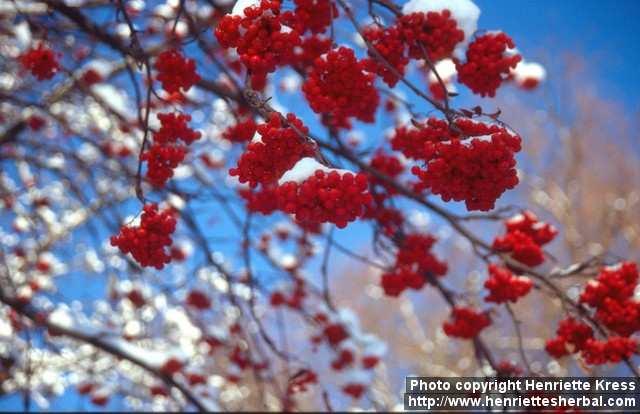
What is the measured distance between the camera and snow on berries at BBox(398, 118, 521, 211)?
1.46 meters

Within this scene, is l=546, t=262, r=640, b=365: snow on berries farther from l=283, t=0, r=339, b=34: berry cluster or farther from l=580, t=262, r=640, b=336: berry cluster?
l=283, t=0, r=339, b=34: berry cluster

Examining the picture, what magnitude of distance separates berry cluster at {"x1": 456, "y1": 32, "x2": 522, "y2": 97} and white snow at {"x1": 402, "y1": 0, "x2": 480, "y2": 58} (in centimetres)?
7

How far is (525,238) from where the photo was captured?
286cm

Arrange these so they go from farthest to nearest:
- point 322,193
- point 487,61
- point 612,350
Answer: point 612,350 < point 487,61 < point 322,193

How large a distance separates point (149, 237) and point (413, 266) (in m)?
1.88

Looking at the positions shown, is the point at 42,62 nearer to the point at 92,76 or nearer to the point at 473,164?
the point at 473,164

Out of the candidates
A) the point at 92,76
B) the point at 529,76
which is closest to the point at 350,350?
the point at 529,76

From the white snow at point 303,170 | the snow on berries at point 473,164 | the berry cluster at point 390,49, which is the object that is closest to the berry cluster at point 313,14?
the berry cluster at point 390,49

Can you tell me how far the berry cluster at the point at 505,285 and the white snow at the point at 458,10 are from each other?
1.27m

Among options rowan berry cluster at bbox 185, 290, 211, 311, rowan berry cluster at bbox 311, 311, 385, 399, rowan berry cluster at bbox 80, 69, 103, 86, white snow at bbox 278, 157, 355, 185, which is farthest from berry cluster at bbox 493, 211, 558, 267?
rowan berry cluster at bbox 80, 69, 103, 86

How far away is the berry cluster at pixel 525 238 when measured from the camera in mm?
2826

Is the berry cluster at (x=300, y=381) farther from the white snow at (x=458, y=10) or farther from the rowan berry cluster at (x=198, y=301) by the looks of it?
the rowan berry cluster at (x=198, y=301)

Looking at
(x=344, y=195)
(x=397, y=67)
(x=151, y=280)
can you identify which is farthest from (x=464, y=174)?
(x=151, y=280)

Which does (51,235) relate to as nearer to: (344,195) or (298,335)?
(344,195)
